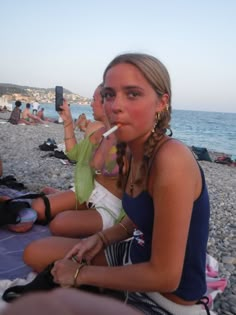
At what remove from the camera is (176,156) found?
1.70 m

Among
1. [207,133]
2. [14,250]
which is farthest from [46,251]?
[207,133]

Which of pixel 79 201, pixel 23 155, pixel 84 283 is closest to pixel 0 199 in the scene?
pixel 79 201

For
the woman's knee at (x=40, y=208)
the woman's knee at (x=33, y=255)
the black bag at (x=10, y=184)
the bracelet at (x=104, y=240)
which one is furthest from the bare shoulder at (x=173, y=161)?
the black bag at (x=10, y=184)

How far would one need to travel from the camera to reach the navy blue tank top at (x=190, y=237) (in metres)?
1.87

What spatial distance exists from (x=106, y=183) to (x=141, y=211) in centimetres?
170

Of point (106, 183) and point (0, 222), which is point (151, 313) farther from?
point (0, 222)

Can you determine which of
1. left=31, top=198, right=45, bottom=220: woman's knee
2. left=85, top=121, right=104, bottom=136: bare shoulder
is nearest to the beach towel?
left=31, top=198, right=45, bottom=220: woman's knee

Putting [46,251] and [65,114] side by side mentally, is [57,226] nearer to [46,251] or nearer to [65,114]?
[46,251]

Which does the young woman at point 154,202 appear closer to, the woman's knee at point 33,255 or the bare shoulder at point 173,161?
the bare shoulder at point 173,161

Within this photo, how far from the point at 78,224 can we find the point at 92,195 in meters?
0.36

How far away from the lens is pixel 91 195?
3684 millimetres

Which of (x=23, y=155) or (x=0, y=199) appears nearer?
(x=0, y=199)

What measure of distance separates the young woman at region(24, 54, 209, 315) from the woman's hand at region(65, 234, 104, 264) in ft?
0.58

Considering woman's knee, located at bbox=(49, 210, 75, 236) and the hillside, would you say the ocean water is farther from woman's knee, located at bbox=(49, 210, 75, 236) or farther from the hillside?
the hillside
